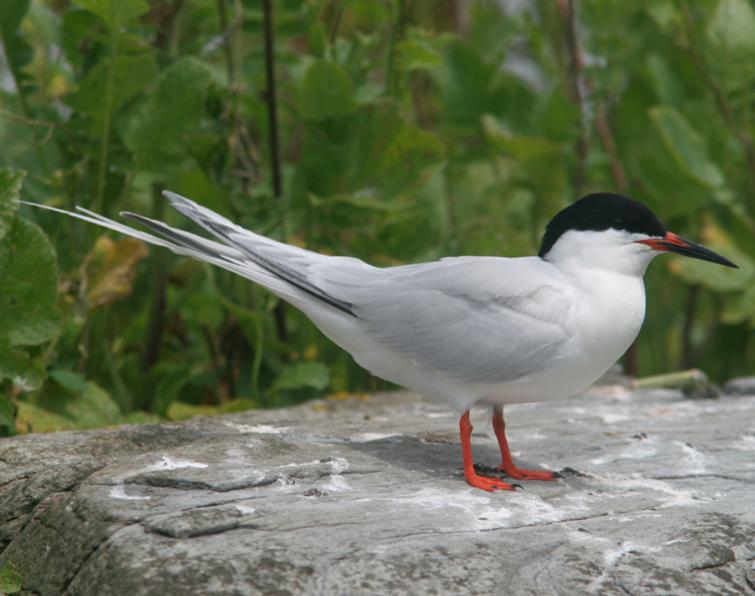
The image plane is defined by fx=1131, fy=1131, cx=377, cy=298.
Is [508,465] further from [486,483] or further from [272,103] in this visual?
[272,103]

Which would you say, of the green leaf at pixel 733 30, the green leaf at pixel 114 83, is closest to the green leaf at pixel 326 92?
the green leaf at pixel 114 83

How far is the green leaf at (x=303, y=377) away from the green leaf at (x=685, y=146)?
7.97 ft

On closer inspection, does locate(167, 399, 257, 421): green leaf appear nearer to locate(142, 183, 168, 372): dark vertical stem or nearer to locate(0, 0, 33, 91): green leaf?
locate(142, 183, 168, 372): dark vertical stem

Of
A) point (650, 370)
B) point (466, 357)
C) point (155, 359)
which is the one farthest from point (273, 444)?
point (650, 370)

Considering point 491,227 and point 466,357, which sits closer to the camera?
point 466,357

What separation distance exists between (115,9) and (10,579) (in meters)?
2.22

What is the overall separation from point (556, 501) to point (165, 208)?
271 centimetres

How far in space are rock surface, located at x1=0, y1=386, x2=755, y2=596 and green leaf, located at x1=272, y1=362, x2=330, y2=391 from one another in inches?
27.1

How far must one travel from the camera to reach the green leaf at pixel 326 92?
182 inches

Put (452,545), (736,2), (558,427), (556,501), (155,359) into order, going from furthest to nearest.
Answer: (736,2) → (155,359) → (558,427) → (556,501) → (452,545)

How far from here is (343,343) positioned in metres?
3.42

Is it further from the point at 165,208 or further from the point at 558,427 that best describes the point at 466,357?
the point at 165,208

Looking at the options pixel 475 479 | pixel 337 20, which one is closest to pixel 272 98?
pixel 337 20

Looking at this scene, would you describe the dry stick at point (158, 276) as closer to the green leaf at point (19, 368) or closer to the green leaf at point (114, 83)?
the green leaf at point (114, 83)
